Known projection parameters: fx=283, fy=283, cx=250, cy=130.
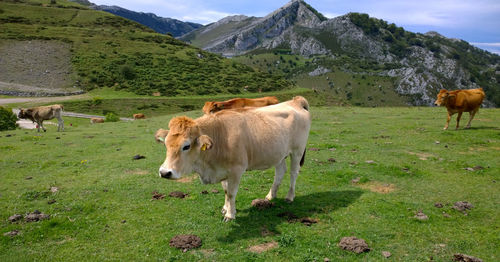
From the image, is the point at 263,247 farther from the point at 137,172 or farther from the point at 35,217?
the point at 137,172

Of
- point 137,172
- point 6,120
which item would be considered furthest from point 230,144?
point 6,120

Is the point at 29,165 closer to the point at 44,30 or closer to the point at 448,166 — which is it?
the point at 448,166

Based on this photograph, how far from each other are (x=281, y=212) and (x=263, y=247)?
5.92 feet

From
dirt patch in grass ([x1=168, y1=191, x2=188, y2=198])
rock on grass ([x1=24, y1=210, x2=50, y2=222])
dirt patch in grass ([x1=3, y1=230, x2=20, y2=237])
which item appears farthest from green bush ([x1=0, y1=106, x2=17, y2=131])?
dirt patch in grass ([x1=168, y1=191, x2=188, y2=198])

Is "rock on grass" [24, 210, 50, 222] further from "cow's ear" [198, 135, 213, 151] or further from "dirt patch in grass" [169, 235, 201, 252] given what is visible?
"cow's ear" [198, 135, 213, 151]

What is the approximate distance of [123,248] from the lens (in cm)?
653

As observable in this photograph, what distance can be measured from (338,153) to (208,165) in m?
9.87

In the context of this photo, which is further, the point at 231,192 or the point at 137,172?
the point at 137,172

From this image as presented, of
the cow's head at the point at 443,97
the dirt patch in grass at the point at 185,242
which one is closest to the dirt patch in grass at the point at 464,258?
the dirt patch in grass at the point at 185,242

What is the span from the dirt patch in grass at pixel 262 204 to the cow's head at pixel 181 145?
2.74 m

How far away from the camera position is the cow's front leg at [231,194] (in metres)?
7.39

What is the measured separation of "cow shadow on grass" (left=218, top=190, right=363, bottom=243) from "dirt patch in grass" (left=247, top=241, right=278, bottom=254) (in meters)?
0.36

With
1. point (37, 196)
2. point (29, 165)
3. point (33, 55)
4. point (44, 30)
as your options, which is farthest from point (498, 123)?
point (44, 30)

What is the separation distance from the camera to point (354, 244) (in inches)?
259
